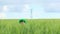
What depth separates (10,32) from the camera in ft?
7.60

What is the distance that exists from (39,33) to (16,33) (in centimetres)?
23

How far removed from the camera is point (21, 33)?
7.60 feet

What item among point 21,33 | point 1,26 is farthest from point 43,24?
point 1,26

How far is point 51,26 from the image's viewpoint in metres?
2.40

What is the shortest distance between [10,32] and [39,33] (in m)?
0.30

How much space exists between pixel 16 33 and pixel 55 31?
0.40 metres

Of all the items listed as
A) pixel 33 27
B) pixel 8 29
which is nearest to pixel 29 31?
pixel 33 27

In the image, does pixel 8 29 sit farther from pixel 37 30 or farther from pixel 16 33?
pixel 37 30

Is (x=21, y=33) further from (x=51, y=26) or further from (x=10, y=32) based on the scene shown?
(x=51, y=26)

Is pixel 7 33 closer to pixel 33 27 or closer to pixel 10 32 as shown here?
pixel 10 32

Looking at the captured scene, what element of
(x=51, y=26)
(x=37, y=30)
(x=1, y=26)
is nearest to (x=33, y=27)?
(x=37, y=30)

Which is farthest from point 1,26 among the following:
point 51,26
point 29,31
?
point 51,26

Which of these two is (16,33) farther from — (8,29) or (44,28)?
(44,28)

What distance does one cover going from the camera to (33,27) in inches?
92.0
